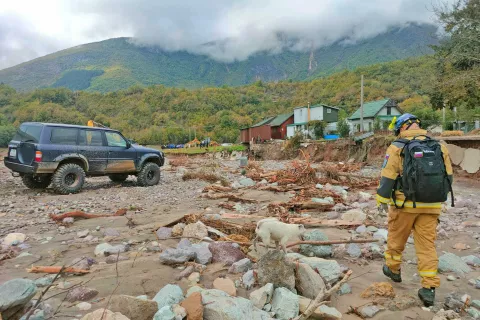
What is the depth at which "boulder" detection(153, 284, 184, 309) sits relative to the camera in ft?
8.40

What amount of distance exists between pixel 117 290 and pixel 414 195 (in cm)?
300

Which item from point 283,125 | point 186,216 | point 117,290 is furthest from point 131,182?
point 283,125

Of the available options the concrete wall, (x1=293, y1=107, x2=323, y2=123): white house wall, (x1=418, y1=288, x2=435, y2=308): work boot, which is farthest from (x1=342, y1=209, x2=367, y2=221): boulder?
(x1=293, y1=107, x2=323, y2=123): white house wall

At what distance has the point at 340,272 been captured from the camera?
344cm

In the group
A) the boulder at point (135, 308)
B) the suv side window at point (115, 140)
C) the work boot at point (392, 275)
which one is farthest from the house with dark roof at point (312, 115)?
the boulder at point (135, 308)

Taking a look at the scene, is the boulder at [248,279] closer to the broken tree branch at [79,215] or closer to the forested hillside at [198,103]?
the broken tree branch at [79,215]

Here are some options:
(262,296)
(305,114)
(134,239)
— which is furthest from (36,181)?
(305,114)

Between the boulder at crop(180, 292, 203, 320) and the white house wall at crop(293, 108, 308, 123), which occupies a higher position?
the white house wall at crop(293, 108, 308, 123)

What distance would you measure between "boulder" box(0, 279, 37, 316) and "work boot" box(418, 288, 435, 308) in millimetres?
3402

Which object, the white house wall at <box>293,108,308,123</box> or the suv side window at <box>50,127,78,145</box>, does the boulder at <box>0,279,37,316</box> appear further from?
the white house wall at <box>293,108,308,123</box>

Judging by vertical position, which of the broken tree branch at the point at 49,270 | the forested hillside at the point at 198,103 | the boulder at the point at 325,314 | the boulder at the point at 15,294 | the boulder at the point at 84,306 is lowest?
the boulder at the point at 325,314

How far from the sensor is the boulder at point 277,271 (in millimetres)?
2975

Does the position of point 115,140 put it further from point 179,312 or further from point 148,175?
point 179,312

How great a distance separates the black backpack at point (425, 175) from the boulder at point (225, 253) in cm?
200
